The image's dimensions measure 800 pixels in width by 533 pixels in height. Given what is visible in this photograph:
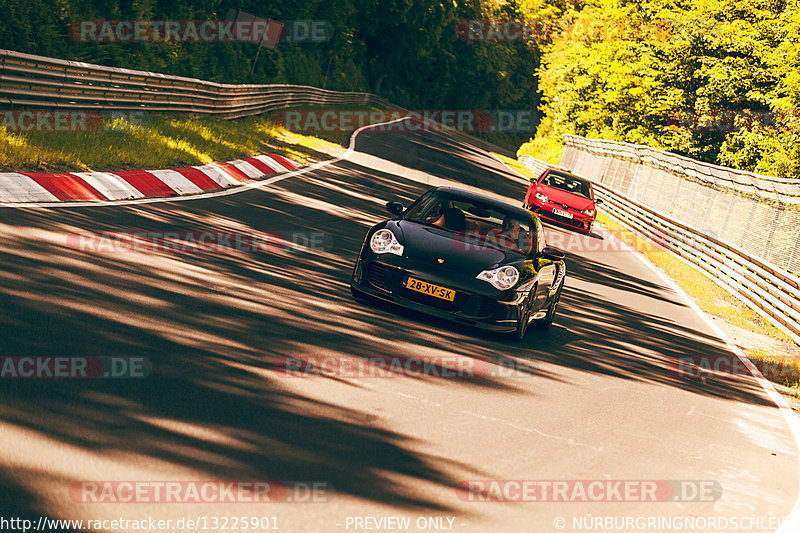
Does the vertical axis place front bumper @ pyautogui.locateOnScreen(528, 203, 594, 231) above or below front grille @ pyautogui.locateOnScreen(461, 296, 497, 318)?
below

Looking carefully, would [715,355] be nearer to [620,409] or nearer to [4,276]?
[620,409]

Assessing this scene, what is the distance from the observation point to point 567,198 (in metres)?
24.4

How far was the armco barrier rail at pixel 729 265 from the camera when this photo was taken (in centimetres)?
1439

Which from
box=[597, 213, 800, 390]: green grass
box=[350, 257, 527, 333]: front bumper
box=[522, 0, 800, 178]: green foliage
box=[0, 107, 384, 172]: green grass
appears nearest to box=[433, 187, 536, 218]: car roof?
box=[350, 257, 527, 333]: front bumper

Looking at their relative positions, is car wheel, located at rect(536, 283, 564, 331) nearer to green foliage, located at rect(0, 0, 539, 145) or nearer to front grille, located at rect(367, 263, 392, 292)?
front grille, located at rect(367, 263, 392, 292)

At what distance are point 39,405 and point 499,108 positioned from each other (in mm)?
108604

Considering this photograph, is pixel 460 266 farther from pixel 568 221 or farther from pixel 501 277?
pixel 568 221

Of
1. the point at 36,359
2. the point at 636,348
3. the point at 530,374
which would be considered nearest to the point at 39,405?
the point at 36,359

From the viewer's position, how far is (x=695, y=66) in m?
50.1

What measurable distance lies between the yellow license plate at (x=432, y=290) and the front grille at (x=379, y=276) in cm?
28

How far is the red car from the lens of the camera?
79.1 feet

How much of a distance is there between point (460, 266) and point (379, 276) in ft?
2.71

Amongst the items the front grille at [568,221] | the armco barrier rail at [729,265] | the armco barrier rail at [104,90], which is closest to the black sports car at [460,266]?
the armco barrier rail at [729,265]

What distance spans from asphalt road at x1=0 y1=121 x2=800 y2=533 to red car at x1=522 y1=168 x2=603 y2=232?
41.9 ft
